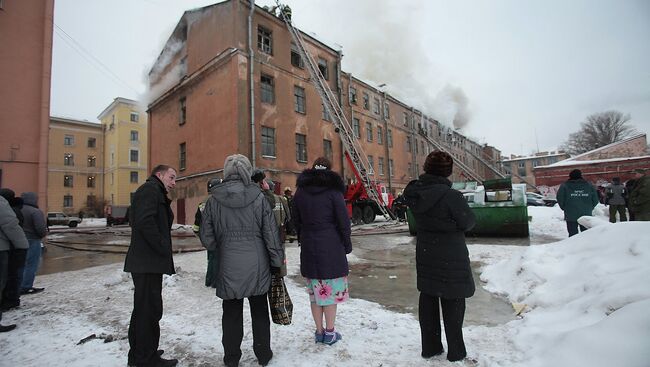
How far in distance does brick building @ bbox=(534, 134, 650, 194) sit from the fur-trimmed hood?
102 ft

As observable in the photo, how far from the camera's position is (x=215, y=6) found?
18.5m

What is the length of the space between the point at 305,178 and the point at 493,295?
3.23m

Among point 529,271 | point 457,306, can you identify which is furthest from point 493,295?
point 457,306

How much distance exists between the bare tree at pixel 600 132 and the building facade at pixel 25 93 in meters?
56.1

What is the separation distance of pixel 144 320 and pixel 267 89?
1713 cm

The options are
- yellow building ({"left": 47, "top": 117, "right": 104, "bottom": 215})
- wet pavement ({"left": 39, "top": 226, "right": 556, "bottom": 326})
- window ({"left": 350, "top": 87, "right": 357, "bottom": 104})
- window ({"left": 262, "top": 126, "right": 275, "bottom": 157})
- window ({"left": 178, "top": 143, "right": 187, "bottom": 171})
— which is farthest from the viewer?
yellow building ({"left": 47, "top": 117, "right": 104, "bottom": 215})

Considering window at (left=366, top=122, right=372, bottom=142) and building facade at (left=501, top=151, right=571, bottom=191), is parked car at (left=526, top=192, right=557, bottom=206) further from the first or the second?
building facade at (left=501, top=151, right=571, bottom=191)

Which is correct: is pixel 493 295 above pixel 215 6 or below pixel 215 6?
below

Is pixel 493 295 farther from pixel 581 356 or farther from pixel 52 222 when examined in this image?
pixel 52 222

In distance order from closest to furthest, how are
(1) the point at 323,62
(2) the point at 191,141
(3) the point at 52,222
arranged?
(2) the point at 191,141 < (1) the point at 323,62 < (3) the point at 52,222

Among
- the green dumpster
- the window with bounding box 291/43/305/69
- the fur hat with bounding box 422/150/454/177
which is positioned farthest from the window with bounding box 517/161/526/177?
the fur hat with bounding box 422/150/454/177

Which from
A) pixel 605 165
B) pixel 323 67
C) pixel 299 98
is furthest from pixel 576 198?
pixel 605 165

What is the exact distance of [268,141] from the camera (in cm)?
1809

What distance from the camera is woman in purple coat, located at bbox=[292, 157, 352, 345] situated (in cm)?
296
